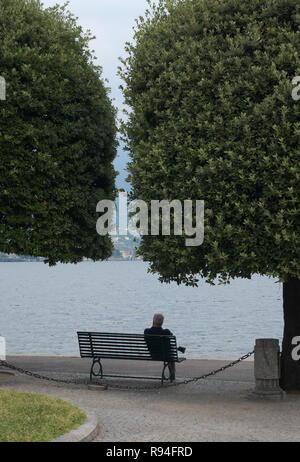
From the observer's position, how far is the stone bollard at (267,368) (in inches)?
544

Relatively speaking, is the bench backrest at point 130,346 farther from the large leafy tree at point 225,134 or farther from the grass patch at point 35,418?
A: the grass patch at point 35,418

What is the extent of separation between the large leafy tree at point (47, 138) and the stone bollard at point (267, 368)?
16.5ft

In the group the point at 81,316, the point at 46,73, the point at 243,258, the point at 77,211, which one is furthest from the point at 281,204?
the point at 81,316

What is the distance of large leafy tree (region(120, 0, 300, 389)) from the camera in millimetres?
12445

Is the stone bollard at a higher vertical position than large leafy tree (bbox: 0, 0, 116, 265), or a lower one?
lower

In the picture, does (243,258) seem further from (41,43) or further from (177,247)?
(41,43)

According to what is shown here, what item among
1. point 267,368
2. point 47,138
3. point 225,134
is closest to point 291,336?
point 267,368

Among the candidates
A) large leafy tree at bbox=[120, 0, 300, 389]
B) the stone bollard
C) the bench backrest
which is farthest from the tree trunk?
the bench backrest

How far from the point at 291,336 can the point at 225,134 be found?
4665 mm

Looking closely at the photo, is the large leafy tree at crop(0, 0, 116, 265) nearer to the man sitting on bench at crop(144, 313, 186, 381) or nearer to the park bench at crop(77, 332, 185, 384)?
the park bench at crop(77, 332, 185, 384)

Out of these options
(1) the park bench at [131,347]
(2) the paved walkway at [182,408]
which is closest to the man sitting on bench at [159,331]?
(1) the park bench at [131,347]

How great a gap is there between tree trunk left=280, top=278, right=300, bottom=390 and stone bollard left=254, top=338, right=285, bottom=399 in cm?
60

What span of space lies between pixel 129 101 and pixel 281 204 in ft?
14.6

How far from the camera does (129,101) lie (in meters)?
14.8
